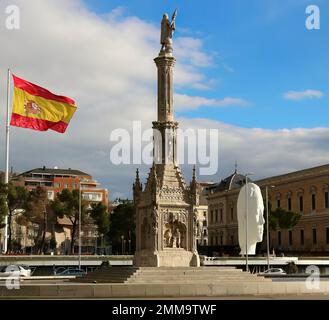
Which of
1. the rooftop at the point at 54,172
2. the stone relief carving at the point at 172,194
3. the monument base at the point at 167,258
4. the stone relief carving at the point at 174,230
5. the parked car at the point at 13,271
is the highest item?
the rooftop at the point at 54,172

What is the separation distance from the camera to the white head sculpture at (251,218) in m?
67.8

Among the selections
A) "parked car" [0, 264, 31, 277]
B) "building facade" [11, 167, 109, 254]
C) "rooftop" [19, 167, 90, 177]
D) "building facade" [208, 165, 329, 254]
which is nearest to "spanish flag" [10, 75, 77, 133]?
"parked car" [0, 264, 31, 277]

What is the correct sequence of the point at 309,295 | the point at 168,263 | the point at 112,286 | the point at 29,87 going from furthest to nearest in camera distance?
the point at 29,87
the point at 168,263
the point at 309,295
the point at 112,286

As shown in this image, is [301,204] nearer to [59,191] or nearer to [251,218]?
[251,218]

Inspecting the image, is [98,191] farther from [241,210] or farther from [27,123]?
[27,123]

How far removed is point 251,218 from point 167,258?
3340 centimetres

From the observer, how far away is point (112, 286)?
30.3 m

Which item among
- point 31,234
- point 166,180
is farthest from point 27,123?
point 31,234

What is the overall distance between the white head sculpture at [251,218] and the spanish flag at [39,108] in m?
30.6

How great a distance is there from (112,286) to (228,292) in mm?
5682

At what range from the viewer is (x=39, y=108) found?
39.0m

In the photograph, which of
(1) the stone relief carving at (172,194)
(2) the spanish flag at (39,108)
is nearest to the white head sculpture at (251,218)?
(1) the stone relief carving at (172,194)

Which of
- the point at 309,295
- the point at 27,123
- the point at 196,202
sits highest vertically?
the point at 27,123

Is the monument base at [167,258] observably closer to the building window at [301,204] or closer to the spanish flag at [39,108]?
the spanish flag at [39,108]
